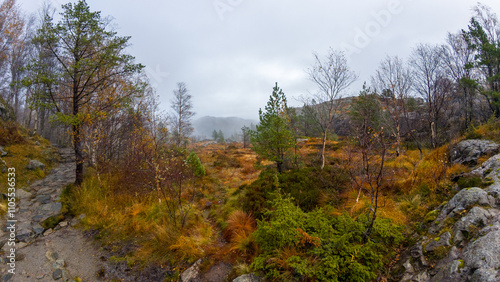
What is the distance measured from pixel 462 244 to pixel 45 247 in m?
9.66

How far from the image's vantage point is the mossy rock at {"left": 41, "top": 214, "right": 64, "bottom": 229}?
6.44m

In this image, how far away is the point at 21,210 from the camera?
22.8 ft

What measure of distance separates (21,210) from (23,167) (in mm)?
4647

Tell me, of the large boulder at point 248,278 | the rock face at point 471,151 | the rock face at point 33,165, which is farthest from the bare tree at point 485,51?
the rock face at point 33,165

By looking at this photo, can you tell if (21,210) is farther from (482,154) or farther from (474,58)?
(474,58)

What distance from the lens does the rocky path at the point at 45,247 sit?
15.5ft

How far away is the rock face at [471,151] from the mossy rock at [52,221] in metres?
14.0

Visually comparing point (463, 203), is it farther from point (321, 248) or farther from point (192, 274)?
point (192, 274)

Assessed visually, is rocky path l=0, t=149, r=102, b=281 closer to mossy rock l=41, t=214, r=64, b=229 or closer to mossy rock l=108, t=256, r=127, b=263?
mossy rock l=41, t=214, r=64, b=229

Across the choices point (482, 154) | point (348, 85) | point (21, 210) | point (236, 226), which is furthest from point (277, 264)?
point (348, 85)

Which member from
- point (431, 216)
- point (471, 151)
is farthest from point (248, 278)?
point (471, 151)

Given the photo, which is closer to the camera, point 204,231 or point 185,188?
point 204,231

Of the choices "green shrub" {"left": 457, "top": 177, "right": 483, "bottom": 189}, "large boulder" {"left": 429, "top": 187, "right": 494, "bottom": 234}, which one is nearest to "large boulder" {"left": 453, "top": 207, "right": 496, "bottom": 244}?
"large boulder" {"left": 429, "top": 187, "right": 494, "bottom": 234}

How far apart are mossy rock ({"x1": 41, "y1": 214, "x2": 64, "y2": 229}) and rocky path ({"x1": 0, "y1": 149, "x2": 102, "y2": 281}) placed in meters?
0.06
